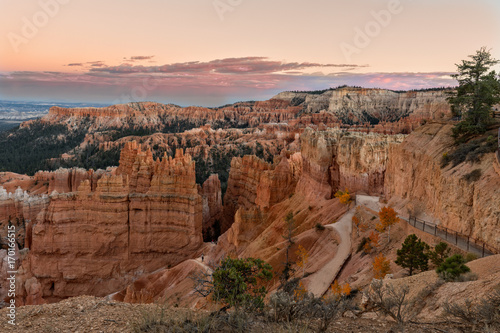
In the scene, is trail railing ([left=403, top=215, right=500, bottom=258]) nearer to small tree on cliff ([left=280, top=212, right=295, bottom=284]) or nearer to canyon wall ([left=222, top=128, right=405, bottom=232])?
small tree on cliff ([left=280, top=212, right=295, bottom=284])

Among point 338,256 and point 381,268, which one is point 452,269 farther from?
point 338,256

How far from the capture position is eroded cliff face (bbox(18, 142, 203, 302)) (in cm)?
3278

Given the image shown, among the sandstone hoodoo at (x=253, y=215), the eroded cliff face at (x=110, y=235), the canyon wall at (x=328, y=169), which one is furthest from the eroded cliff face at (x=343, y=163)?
the eroded cliff face at (x=110, y=235)

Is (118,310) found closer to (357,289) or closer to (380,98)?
(357,289)

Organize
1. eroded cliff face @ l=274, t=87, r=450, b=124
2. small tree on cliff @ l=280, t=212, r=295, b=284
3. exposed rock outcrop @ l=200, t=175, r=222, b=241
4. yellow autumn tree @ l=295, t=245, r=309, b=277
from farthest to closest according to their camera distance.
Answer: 1. eroded cliff face @ l=274, t=87, r=450, b=124
2. exposed rock outcrop @ l=200, t=175, r=222, b=241
3. yellow autumn tree @ l=295, t=245, r=309, b=277
4. small tree on cliff @ l=280, t=212, r=295, b=284

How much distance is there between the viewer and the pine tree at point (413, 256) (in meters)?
14.0

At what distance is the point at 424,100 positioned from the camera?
12406cm

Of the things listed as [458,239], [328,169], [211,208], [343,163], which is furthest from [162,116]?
[458,239]

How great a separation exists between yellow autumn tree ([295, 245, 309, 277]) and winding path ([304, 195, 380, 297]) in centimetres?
151

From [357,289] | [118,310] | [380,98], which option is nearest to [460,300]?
[357,289]

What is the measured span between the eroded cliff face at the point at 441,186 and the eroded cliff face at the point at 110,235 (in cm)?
2014

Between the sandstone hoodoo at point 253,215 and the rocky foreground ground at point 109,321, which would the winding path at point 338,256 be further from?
the rocky foreground ground at point 109,321

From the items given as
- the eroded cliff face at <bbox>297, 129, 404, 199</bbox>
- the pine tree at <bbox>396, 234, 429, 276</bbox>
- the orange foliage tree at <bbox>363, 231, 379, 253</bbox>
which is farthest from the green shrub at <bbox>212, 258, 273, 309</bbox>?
the eroded cliff face at <bbox>297, 129, 404, 199</bbox>

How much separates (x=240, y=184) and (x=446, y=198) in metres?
33.1
